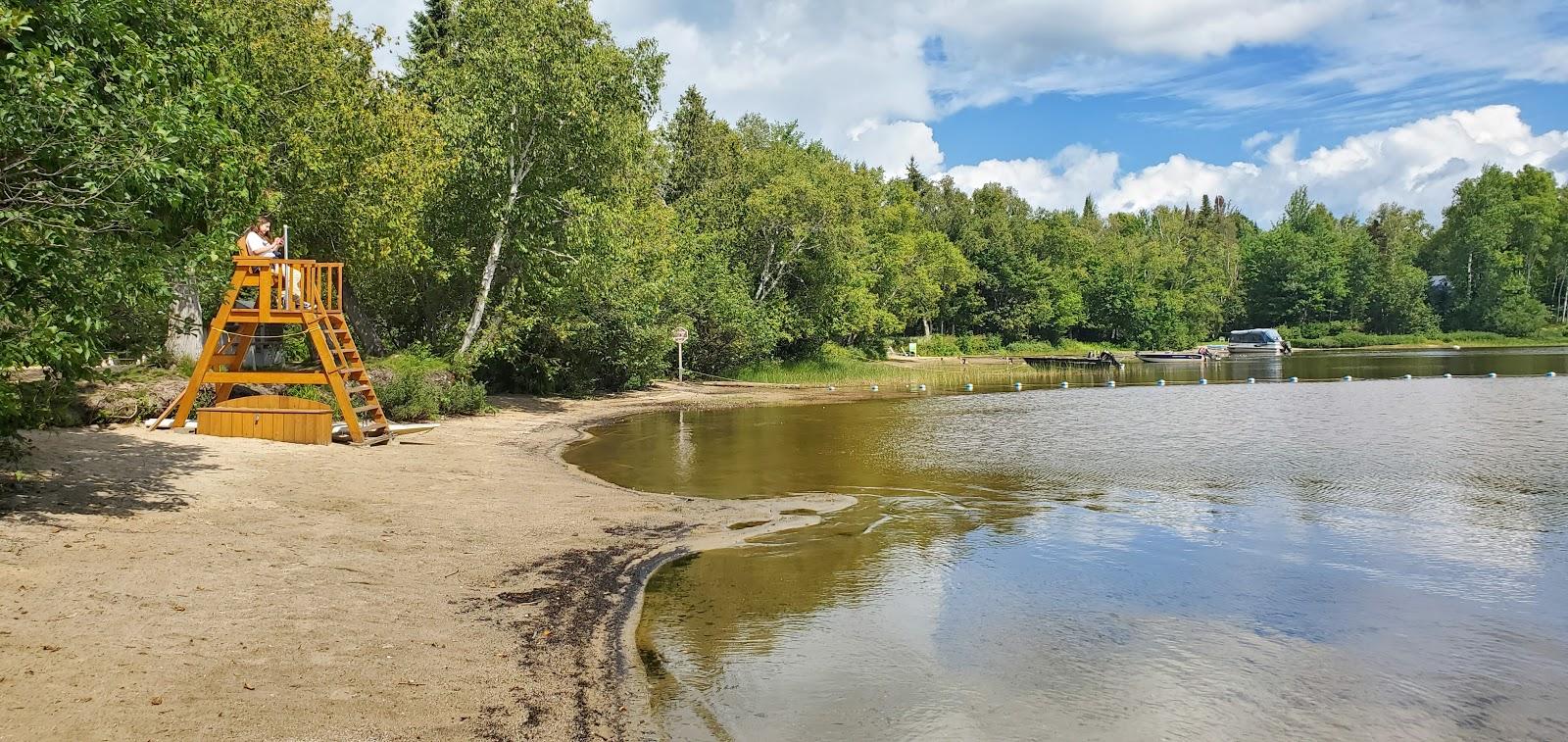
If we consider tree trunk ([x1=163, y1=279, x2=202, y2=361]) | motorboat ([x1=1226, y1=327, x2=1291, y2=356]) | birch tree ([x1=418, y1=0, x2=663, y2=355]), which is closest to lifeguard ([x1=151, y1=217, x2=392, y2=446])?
tree trunk ([x1=163, y1=279, x2=202, y2=361])

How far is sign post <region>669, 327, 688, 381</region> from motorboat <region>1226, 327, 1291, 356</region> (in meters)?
57.3

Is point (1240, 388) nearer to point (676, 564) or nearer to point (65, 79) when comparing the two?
point (676, 564)

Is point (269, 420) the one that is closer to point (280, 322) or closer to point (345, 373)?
point (345, 373)

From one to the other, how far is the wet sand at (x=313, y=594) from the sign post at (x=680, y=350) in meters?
23.8

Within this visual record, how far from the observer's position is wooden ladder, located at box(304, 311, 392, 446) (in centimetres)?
1630

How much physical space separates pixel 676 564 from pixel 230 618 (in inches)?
182

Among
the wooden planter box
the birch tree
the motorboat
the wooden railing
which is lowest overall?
the wooden planter box

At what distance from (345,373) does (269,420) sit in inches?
57.3

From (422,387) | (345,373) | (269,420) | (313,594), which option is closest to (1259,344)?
(422,387)

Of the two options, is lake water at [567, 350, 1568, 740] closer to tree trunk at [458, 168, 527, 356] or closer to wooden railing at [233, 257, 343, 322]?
wooden railing at [233, 257, 343, 322]

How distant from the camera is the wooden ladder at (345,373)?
16.3 m

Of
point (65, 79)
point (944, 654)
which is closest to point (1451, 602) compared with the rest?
point (944, 654)

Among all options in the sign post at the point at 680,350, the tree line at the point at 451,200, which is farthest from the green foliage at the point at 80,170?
the sign post at the point at 680,350

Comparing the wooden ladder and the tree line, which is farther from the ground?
the tree line
